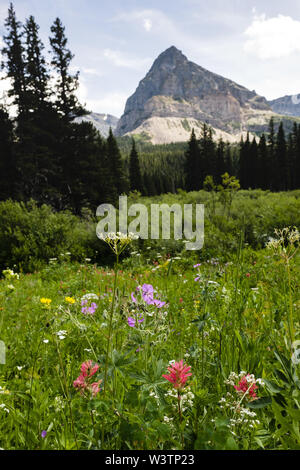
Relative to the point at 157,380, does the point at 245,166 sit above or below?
above

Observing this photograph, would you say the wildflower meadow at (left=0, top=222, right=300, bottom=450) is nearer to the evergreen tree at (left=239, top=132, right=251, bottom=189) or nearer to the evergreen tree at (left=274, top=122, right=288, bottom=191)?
the evergreen tree at (left=274, top=122, right=288, bottom=191)

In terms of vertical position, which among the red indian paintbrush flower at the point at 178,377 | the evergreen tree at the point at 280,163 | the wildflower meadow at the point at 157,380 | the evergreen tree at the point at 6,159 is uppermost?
the evergreen tree at the point at 280,163

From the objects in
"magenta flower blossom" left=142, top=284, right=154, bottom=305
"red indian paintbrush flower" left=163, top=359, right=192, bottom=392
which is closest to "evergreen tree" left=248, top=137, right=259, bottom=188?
"magenta flower blossom" left=142, top=284, right=154, bottom=305

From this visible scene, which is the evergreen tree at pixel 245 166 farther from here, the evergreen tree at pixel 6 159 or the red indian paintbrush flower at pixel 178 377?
the red indian paintbrush flower at pixel 178 377

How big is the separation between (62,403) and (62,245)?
8.78 meters

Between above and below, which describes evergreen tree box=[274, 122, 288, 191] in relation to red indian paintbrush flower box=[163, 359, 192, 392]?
above

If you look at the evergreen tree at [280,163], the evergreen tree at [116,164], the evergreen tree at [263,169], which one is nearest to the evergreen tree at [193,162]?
the evergreen tree at [263,169]

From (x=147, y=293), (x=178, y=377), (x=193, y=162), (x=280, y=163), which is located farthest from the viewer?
(x=280, y=163)

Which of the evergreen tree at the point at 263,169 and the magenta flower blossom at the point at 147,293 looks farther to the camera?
the evergreen tree at the point at 263,169

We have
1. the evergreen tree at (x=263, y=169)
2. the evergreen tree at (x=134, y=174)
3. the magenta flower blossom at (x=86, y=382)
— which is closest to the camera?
the magenta flower blossom at (x=86, y=382)

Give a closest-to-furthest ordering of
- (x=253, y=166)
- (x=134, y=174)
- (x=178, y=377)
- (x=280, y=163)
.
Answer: (x=178, y=377), (x=134, y=174), (x=280, y=163), (x=253, y=166)

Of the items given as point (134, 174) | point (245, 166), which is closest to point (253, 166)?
point (245, 166)

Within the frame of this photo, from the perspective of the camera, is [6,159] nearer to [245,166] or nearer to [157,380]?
[157,380]
